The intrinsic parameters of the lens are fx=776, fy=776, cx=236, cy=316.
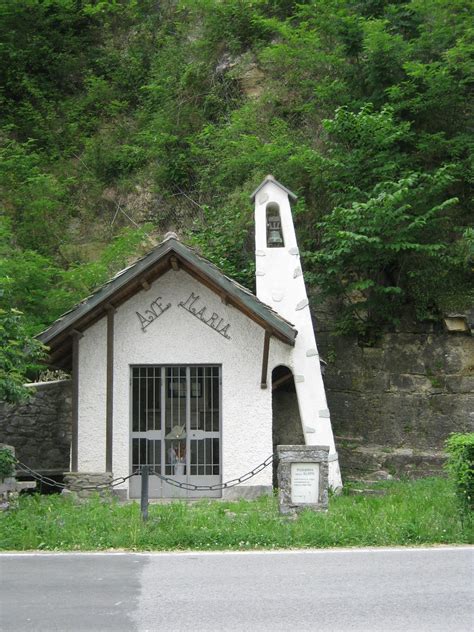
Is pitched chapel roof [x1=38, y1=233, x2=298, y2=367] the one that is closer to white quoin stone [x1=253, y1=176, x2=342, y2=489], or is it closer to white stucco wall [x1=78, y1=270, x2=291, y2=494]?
white stucco wall [x1=78, y1=270, x2=291, y2=494]

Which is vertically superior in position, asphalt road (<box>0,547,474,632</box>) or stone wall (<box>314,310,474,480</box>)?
stone wall (<box>314,310,474,480</box>)

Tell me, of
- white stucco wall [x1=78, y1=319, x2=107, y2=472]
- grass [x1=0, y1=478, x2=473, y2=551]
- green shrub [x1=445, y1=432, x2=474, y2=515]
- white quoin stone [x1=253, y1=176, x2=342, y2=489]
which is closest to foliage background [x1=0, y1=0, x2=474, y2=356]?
white quoin stone [x1=253, y1=176, x2=342, y2=489]

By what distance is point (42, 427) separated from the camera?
16.8m

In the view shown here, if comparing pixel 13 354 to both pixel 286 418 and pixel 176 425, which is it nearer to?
pixel 176 425

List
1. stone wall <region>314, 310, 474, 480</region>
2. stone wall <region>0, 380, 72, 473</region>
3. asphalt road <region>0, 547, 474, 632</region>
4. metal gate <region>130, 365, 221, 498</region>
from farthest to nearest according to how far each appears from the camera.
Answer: stone wall <region>0, 380, 72, 473</region> < stone wall <region>314, 310, 474, 480</region> < metal gate <region>130, 365, 221, 498</region> < asphalt road <region>0, 547, 474, 632</region>

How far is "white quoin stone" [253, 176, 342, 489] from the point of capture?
1420 centimetres

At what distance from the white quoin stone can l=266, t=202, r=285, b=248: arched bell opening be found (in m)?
0.13

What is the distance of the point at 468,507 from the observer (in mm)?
10047

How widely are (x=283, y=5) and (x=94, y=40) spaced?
8.62 meters

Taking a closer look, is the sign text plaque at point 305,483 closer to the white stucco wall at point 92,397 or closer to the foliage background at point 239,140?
the white stucco wall at point 92,397

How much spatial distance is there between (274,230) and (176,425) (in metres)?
4.41

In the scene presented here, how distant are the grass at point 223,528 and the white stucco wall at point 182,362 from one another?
8.89ft

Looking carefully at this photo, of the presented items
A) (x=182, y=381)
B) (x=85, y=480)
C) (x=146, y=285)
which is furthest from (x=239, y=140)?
(x=85, y=480)

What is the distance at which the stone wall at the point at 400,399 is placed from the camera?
16.1 meters
